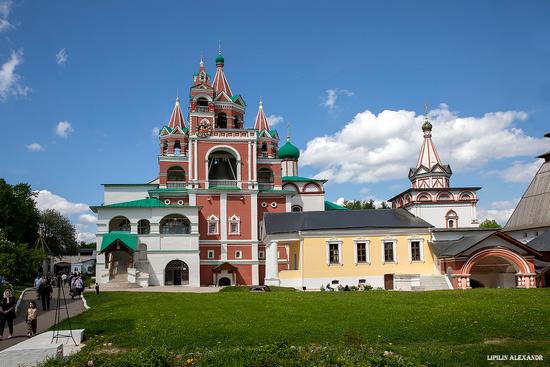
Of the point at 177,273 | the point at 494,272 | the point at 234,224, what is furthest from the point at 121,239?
the point at 494,272

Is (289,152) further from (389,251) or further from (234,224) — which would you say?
(389,251)

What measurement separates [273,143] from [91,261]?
1898 inches

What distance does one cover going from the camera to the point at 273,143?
51.5 meters

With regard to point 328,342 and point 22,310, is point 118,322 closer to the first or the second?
point 328,342

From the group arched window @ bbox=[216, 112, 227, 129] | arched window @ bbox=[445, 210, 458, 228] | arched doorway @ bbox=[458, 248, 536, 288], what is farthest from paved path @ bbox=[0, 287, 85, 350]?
arched window @ bbox=[445, 210, 458, 228]

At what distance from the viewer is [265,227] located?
36.5 m

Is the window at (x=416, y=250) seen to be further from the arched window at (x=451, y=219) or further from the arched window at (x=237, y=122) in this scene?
the arched window at (x=237, y=122)

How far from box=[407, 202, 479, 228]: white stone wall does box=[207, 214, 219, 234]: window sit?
1749 centimetres

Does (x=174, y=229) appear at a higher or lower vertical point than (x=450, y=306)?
higher

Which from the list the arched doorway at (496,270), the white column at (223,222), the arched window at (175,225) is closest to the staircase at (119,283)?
the arched window at (175,225)

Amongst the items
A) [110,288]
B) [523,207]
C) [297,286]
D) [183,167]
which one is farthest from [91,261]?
[523,207]

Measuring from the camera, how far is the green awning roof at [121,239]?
38469 mm

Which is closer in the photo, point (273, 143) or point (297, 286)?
point (297, 286)

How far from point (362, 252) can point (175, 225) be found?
16981 millimetres
